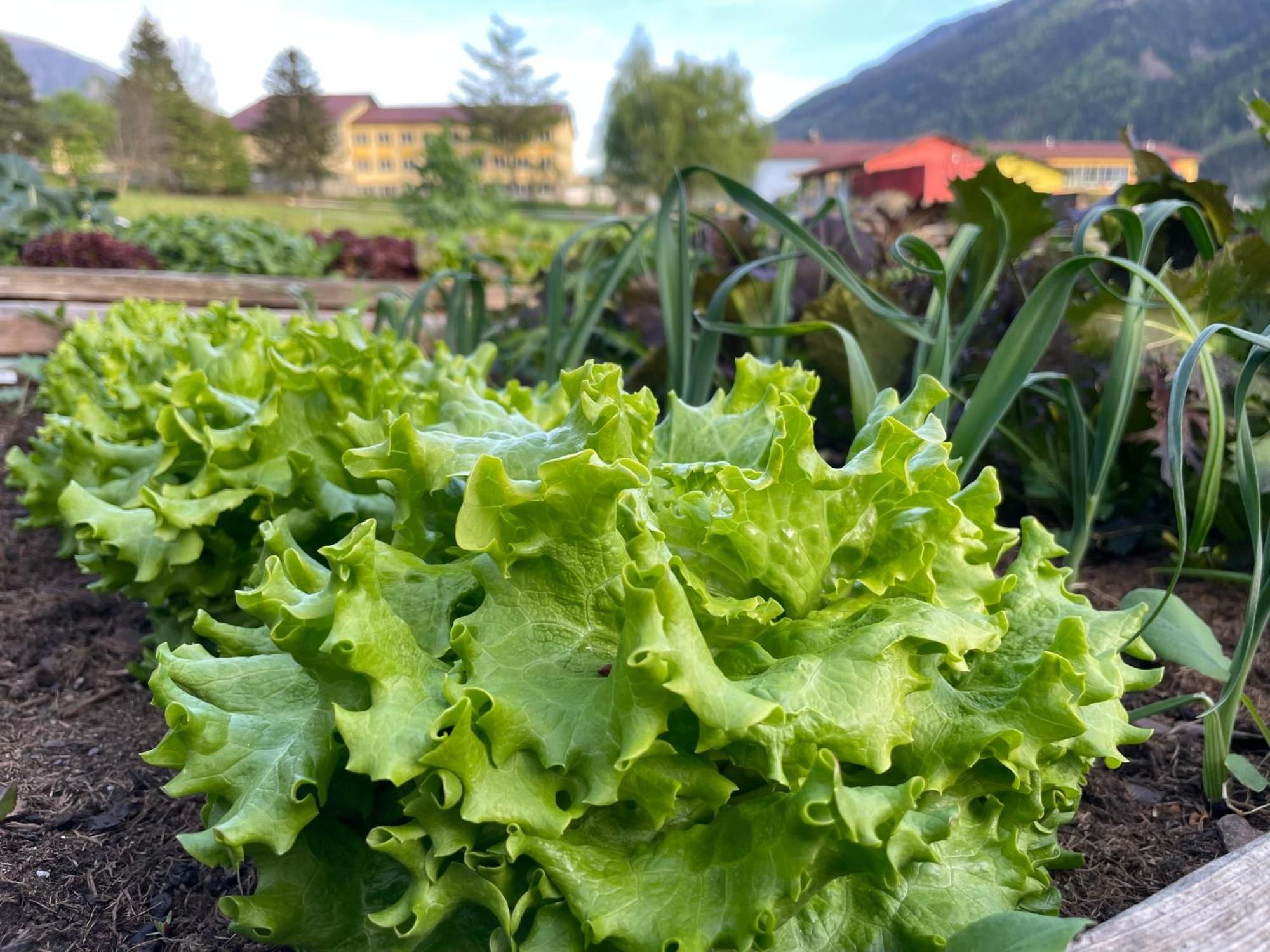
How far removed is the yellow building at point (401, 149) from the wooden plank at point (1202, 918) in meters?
19.3

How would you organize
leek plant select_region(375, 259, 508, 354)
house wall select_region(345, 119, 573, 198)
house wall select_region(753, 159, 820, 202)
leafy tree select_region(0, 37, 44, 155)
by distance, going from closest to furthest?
leek plant select_region(375, 259, 508, 354)
leafy tree select_region(0, 37, 44, 155)
house wall select_region(345, 119, 573, 198)
house wall select_region(753, 159, 820, 202)

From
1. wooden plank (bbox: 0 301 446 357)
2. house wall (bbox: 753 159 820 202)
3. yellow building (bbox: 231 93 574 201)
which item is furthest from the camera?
house wall (bbox: 753 159 820 202)

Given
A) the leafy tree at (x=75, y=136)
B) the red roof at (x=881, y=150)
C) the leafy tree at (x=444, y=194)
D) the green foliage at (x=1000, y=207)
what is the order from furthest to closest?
the red roof at (x=881, y=150)
the leafy tree at (x=75, y=136)
the leafy tree at (x=444, y=194)
the green foliage at (x=1000, y=207)

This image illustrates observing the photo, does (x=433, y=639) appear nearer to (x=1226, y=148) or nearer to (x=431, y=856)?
(x=431, y=856)

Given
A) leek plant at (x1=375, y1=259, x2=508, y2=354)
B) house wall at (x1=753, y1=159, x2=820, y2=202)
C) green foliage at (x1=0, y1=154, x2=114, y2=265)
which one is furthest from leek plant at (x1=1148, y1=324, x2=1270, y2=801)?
house wall at (x1=753, y1=159, x2=820, y2=202)

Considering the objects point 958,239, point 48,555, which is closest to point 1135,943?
point 958,239

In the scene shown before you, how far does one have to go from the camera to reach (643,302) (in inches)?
130

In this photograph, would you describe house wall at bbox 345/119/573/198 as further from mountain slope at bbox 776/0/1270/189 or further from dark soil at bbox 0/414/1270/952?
dark soil at bbox 0/414/1270/952

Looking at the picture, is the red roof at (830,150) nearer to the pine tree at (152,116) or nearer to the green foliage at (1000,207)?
the pine tree at (152,116)

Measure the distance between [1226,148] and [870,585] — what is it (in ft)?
15.8

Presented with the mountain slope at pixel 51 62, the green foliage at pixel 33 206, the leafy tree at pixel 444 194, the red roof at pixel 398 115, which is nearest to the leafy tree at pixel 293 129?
the leafy tree at pixel 444 194

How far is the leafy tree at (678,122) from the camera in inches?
2539

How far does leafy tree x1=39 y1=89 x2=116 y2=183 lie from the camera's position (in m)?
19.0

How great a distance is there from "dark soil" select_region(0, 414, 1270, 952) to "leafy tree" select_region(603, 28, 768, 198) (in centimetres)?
→ 6516
